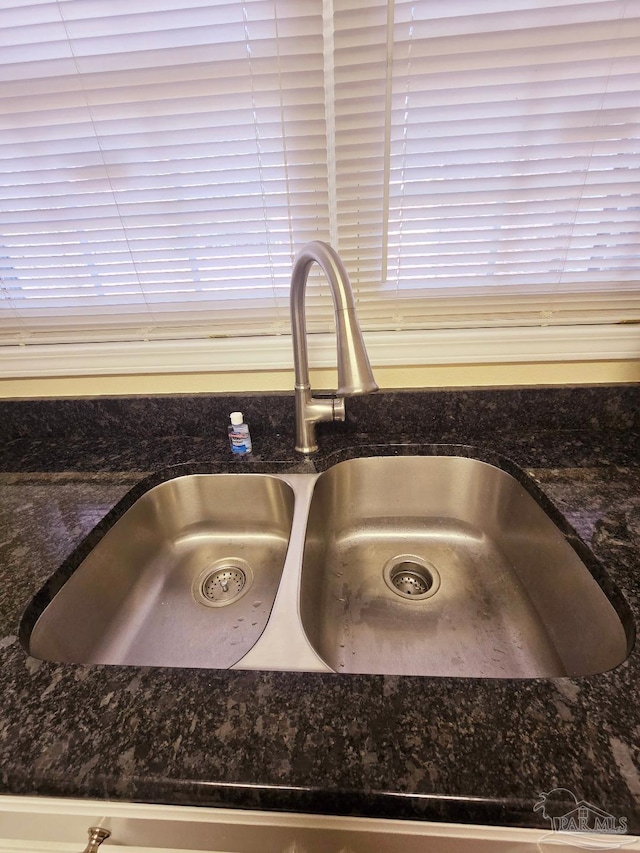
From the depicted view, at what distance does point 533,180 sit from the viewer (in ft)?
2.46

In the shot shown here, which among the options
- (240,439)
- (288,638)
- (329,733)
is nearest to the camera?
(329,733)

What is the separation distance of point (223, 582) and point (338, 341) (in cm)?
54

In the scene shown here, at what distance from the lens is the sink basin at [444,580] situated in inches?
25.2

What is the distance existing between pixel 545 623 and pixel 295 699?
0.48 m

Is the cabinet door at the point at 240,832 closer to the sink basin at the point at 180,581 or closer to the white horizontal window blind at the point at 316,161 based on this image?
the sink basin at the point at 180,581

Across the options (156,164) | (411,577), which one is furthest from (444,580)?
(156,164)

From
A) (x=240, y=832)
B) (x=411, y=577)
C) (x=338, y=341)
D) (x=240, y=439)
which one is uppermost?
(x=338, y=341)

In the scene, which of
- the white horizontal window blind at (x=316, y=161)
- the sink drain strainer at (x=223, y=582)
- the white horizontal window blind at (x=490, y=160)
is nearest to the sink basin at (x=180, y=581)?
the sink drain strainer at (x=223, y=582)

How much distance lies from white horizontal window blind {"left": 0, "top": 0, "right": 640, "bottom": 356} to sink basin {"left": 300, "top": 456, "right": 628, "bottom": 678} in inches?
14.5

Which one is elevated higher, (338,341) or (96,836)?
(338,341)

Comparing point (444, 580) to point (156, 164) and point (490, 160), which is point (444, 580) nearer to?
point (490, 160)

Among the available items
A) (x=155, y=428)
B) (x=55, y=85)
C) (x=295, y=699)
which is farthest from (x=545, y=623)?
(x=55, y=85)

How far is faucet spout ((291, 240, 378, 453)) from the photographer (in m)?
0.59

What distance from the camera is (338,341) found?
1.98 feet
